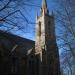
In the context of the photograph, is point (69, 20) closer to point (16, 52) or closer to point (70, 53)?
point (70, 53)

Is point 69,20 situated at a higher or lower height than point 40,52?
higher

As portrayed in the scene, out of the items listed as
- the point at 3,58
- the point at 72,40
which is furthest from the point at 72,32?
the point at 3,58

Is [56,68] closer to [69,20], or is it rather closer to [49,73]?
[49,73]

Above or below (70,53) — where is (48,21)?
below

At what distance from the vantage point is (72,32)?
13.3 m

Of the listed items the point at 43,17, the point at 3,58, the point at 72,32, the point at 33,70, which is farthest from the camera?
the point at 43,17

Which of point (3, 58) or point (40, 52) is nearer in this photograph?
point (3, 58)

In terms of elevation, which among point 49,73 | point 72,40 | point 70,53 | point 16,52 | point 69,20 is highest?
point 69,20

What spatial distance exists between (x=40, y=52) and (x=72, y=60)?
30703 millimetres

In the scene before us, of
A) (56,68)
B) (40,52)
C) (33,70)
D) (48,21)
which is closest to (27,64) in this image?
(33,70)

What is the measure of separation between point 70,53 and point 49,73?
31.4m

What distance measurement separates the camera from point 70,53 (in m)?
13.9

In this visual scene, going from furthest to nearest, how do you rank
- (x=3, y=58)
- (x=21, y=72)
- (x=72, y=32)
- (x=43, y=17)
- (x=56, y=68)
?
(x=43, y=17) → (x=56, y=68) → (x=21, y=72) → (x=3, y=58) → (x=72, y=32)

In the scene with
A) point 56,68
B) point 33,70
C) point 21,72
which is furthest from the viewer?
point 56,68
